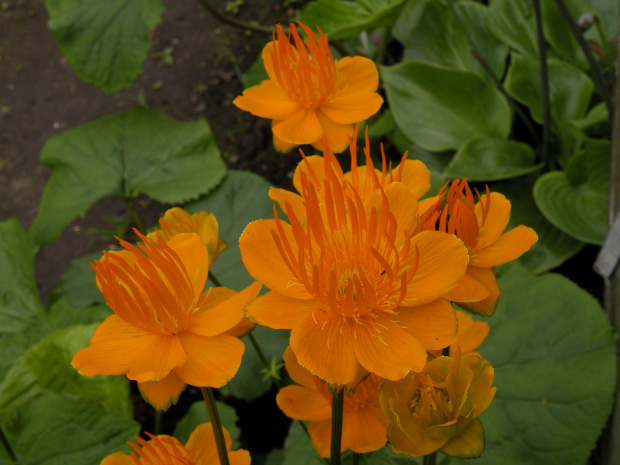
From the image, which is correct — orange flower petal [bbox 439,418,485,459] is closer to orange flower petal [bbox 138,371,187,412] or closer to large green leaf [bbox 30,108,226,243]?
orange flower petal [bbox 138,371,187,412]

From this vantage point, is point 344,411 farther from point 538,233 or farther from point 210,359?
point 538,233

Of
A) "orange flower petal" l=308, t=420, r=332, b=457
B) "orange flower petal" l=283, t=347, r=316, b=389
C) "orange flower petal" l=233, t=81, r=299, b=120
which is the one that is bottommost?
"orange flower petal" l=308, t=420, r=332, b=457

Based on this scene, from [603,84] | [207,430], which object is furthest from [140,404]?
[603,84]

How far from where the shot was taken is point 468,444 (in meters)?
0.51

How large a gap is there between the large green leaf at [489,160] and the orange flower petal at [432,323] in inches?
42.9

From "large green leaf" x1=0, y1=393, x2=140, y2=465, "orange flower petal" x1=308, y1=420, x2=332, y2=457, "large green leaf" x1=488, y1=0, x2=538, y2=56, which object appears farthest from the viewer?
"large green leaf" x1=488, y1=0, x2=538, y2=56

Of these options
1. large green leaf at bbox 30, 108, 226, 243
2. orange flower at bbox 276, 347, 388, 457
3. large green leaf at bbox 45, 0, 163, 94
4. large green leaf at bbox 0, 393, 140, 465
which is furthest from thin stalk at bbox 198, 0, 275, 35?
orange flower at bbox 276, 347, 388, 457

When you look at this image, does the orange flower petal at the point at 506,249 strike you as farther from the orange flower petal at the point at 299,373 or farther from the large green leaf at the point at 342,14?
the large green leaf at the point at 342,14

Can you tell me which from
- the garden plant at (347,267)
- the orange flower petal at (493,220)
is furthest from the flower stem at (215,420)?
the orange flower petal at (493,220)

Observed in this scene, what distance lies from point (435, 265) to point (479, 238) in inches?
4.3

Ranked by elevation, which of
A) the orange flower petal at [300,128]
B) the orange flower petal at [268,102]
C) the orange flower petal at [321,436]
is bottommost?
the orange flower petal at [321,436]

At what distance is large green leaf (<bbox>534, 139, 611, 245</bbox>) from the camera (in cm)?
151

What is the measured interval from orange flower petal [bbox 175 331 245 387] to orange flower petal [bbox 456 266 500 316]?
9.6 inches

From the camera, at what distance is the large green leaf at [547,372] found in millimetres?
1119
